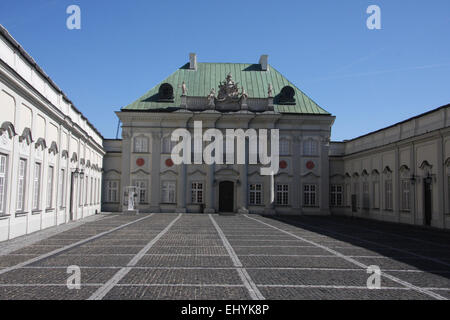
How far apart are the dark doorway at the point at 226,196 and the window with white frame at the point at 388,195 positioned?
521 inches

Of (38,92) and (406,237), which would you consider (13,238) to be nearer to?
(38,92)

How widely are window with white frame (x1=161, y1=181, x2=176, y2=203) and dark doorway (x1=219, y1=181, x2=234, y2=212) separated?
4011 mm

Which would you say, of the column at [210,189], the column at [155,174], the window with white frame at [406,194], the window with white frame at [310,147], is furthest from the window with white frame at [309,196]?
the column at [155,174]

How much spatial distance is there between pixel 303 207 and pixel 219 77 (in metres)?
14.6

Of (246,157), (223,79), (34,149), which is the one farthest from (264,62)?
(34,149)

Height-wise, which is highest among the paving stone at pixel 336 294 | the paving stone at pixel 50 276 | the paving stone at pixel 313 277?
the paving stone at pixel 50 276

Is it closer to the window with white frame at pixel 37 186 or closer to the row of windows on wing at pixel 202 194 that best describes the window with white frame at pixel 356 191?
the row of windows on wing at pixel 202 194

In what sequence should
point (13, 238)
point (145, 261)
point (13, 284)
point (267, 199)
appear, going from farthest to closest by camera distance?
1. point (267, 199)
2. point (13, 238)
3. point (145, 261)
4. point (13, 284)

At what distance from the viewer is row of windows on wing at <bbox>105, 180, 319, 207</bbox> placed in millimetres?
38344

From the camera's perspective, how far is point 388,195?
29891mm

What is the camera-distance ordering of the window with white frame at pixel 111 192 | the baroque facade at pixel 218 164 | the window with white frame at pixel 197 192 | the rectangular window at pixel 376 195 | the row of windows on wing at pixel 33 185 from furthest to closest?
1. the window with white frame at pixel 111 192
2. the window with white frame at pixel 197 192
3. the baroque facade at pixel 218 164
4. the rectangular window at pixel 376 195
5. the row of windows on wing at pixel 33 185

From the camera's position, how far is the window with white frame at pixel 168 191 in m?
38.3
